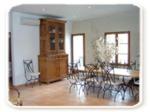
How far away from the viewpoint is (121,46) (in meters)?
2.42

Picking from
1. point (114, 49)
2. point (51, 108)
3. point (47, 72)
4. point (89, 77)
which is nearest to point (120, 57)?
point (114, 49)

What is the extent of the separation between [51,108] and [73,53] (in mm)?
1529

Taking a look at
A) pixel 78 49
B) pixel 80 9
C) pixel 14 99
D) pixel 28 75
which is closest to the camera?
pixel 14 99

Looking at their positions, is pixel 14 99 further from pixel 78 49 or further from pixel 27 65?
pixel 27 65

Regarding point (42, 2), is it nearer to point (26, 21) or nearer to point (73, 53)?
point (73, 53)

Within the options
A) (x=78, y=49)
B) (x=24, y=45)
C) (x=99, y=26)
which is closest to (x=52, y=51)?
(x=24, y=45)

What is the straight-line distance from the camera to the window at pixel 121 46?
2402 mm

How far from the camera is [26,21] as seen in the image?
3488 millimetres

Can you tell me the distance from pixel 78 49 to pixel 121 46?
2.40 ft

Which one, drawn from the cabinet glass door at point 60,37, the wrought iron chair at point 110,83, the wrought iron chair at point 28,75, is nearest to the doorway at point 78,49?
the wrought iron chair at point 110,83

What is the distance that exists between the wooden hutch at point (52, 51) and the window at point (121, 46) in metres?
1.67

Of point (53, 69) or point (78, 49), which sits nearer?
point (78, 49)

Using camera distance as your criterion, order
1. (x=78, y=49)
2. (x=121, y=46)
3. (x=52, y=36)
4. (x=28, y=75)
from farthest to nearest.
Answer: (x=52, y=36) < (x=28, y=75) < (x=78, y=49) < (x=121, y=46)

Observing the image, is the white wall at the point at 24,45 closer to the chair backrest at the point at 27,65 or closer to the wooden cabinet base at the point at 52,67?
the chair backrest at the point at 27,65
